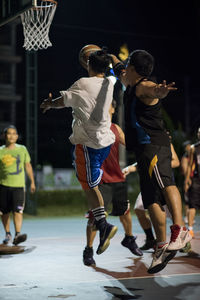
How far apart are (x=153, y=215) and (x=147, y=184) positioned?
311 mm

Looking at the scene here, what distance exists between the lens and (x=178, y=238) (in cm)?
517

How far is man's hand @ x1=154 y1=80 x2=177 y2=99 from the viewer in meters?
4.79

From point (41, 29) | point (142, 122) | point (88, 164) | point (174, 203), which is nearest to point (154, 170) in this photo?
point (174, 203)

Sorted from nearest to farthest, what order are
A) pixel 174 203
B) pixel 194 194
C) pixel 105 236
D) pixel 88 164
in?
pixel 174 203
pixel 105 236
pixel 88 164
pixel 194 194

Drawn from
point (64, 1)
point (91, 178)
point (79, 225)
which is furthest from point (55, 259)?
point (64, 1)

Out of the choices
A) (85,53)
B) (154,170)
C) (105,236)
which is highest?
(85,53)

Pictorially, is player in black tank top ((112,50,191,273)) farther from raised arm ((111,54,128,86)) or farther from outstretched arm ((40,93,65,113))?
outstretched arm ((40,93,65,113))

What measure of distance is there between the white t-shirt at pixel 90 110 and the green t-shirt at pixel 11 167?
3.88 meters

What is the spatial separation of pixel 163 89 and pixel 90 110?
1.12 metres

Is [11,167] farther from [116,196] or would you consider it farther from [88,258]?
[88,258]

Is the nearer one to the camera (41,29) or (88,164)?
(88,164)

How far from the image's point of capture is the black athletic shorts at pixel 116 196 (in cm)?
718

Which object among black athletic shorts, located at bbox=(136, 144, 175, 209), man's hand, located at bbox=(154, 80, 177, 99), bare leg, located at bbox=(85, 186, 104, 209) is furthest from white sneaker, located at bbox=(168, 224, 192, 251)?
man's hand, located at bbox=(154, 80, 177, 99)

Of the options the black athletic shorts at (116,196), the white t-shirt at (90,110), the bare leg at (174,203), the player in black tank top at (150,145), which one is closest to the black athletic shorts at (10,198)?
the black athletic shorts at (116,196)
